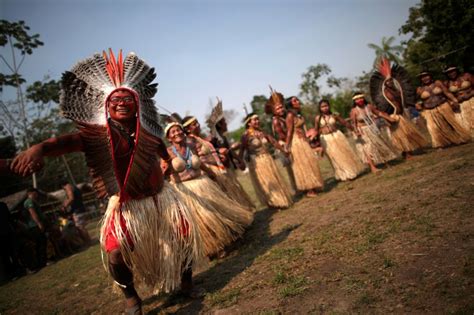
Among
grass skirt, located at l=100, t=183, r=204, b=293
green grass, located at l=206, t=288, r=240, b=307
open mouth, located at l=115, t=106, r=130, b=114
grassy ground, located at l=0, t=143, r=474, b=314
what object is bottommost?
grassy ground, located at l=0, t=143, r=474, b=314

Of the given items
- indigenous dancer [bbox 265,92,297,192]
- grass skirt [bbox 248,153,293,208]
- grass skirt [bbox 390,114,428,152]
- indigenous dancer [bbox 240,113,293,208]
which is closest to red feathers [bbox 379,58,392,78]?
grass skirt [bbox 390,114,428,152]

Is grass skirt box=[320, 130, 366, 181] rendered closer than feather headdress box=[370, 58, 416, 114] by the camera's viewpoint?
Yes

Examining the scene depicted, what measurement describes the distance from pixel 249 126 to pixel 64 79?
13.8ft

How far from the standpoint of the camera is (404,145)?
22.5ft

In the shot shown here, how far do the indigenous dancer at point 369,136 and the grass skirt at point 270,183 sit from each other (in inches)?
92.6

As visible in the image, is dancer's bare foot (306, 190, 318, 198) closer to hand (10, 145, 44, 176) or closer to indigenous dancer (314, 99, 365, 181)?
indigenous dancer (314, 99, 365, 181)

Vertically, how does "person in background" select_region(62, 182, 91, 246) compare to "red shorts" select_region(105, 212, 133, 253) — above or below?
above

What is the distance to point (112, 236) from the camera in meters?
2.52

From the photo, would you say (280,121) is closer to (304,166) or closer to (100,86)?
(304,166)

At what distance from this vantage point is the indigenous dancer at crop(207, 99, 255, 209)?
5375mm

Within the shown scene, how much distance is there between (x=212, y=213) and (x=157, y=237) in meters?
1.20

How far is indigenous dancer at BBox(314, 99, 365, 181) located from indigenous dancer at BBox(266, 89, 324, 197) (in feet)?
2.40

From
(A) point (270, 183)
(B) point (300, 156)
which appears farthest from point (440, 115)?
(A) point (270, 183)

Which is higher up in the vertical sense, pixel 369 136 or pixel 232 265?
pixel 369 136
